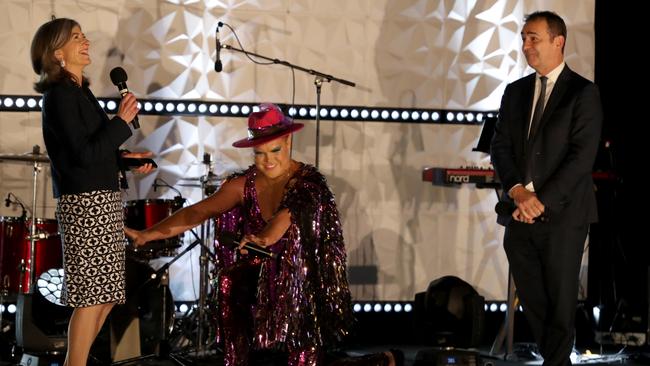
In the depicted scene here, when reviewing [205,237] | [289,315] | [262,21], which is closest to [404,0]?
[262,21]

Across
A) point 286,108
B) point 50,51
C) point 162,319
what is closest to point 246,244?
point 50,51

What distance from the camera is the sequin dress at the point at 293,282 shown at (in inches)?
187

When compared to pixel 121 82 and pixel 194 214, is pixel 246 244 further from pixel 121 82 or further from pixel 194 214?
pixel 121 82

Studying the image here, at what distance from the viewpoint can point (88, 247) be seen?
4.54m

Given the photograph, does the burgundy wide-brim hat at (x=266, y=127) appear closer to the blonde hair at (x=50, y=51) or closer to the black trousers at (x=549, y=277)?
the blonde hair at (x=50, y=51)

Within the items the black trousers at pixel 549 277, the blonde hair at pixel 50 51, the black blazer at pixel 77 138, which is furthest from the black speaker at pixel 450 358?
the blonde hair at pixel 50 51

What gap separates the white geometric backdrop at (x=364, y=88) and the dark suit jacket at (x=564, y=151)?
2.28m

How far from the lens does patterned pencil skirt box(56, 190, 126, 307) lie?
Result: 4.54m

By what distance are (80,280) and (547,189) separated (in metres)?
2.12

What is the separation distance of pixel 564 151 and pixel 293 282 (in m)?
1.40

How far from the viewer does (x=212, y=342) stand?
6.52 metres

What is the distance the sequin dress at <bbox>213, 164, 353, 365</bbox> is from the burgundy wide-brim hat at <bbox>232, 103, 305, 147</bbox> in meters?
0.20

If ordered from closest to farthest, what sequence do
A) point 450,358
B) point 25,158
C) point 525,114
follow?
point 525,114 → point 450,358 → point 25,158

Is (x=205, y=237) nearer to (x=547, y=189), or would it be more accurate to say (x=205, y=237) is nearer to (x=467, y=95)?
(x=467, y=95)
